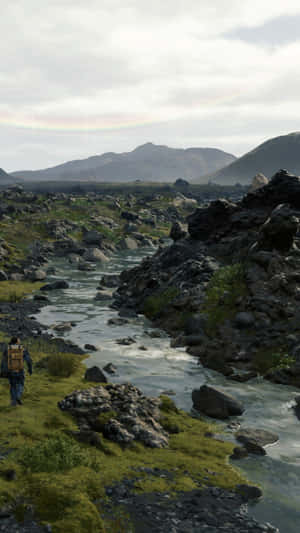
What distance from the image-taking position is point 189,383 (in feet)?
74.9

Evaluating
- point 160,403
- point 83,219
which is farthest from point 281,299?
point 83,219

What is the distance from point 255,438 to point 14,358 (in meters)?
9.75

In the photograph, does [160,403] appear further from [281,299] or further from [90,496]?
[281,299]

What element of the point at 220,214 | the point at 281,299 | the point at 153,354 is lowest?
the point at 153,354

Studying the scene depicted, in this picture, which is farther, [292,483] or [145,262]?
[145,262]

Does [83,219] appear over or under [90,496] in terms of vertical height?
over

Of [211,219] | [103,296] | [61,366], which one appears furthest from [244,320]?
[211,219]

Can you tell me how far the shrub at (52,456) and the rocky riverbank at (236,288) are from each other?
1248 centimetres

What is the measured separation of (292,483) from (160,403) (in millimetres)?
6563

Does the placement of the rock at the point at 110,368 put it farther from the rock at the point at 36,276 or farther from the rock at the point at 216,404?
the rock at the point at 36,276

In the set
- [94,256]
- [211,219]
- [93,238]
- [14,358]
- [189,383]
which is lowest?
[189,383]

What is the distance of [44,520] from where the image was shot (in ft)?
35.6

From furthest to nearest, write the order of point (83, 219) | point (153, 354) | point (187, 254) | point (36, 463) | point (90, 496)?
point (83, 219) < point (187, 254) < point (153, 354) < point (36, 463) < point (90, 496)

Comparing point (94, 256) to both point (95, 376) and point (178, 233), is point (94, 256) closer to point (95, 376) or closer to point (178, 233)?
point (178, 233)
